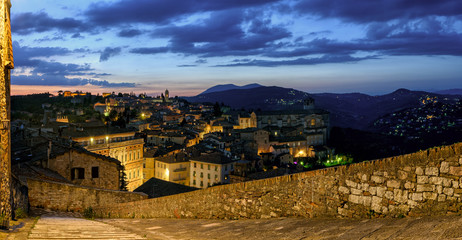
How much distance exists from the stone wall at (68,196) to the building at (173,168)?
40799 millimetres

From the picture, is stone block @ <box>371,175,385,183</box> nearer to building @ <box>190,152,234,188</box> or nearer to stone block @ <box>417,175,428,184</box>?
stone block @ <box>417,175,428,184</box>

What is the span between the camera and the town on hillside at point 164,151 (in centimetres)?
1953

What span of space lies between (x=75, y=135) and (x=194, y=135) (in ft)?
139

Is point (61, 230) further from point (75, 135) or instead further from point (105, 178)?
point (75, 135)

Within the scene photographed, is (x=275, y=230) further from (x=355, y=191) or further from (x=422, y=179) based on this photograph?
(x=422, y=179)

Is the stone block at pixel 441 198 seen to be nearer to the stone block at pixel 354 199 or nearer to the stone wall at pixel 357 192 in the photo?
the stone wall at pixel 357 192

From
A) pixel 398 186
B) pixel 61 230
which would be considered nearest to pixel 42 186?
pixel 61 230

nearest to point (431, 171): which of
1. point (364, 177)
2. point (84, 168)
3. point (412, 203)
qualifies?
point (412, 203)

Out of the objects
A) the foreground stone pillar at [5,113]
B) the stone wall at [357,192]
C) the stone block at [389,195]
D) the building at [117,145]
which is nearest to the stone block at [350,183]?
the stone wall at [357,192]

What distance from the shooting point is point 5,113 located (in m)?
8.61

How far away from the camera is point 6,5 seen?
8477 millimetres

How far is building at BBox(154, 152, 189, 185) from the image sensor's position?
54.8 metres

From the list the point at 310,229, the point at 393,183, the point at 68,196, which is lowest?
the point at 68,196

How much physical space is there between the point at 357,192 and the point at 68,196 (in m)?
10.3
